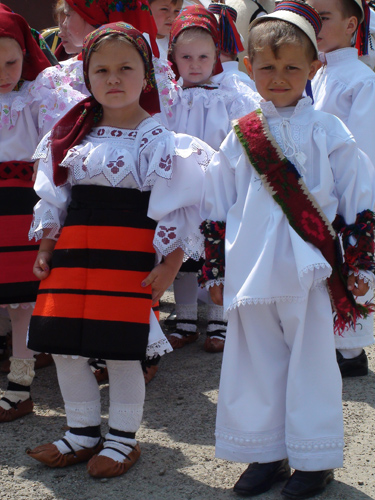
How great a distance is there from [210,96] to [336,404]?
2334 millimetres

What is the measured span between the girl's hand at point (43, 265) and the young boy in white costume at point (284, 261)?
652mm

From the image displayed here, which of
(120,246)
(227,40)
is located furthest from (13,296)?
(227,40)

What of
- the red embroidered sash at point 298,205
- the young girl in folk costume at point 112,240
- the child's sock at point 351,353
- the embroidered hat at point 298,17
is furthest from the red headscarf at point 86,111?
the child's sock at point 351,353

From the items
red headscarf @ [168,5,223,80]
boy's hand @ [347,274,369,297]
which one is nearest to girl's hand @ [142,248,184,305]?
boy's hand @ [347,274,369,297]

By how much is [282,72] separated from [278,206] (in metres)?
0.50

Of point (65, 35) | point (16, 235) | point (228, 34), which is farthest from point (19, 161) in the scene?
point (228, 34)

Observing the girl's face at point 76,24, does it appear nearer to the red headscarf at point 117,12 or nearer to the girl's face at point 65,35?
the red headscarf at point 117,12

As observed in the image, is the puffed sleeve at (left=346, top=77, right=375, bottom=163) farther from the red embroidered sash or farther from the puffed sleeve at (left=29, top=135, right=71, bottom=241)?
the puffed sleeve at (left=29, top=135, right=71, bottom=241)

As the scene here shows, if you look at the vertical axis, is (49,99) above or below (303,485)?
above

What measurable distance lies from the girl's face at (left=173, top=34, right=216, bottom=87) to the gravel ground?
1738 mm

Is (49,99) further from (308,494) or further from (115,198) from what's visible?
(308,494)

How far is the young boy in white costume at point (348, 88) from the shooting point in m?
3.95

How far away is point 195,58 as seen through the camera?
14.3 feet

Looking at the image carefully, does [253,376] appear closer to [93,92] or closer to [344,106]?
[93,92]
